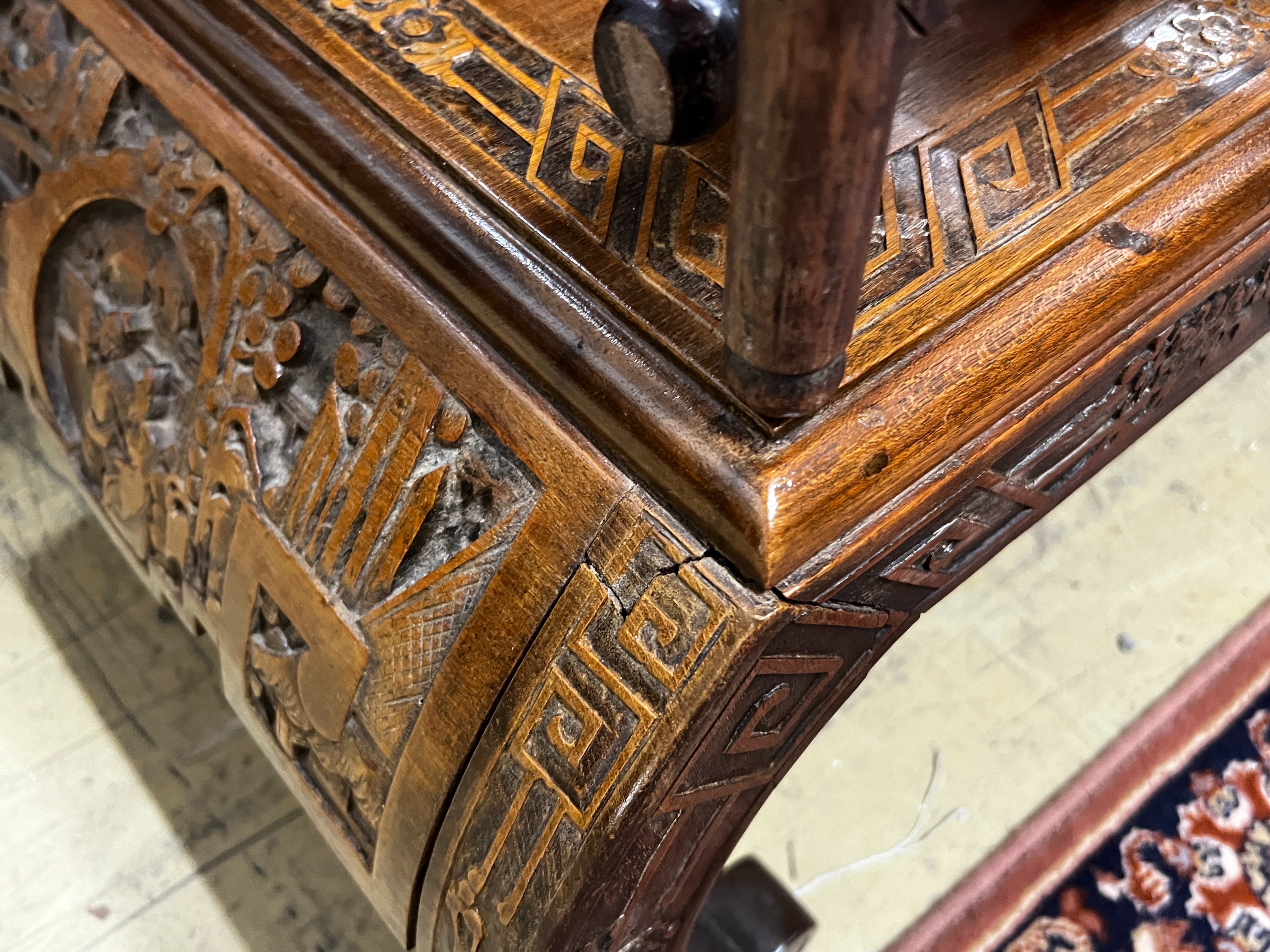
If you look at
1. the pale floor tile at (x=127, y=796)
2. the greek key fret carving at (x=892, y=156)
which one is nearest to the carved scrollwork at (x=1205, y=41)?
the greek key fret carving at (x=892, y=156)

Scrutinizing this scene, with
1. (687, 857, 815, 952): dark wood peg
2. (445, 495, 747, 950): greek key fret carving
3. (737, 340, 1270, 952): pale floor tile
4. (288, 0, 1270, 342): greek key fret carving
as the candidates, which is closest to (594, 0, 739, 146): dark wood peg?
(288, 0, 1270, 342): greek key fret carving

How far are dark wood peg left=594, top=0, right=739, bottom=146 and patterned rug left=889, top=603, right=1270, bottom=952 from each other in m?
0.75

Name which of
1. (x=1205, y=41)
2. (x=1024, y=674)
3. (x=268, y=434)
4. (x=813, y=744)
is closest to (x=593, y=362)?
(x=268, y=434)

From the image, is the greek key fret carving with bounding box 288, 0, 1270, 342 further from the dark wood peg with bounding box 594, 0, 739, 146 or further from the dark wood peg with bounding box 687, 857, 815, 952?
the dark wood peg with bounding box 687, 857, 815, 952

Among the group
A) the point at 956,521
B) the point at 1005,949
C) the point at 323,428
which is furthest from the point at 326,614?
the point at 1005,949

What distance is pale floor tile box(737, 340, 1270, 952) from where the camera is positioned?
40.5 inches

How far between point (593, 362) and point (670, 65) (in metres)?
0.14

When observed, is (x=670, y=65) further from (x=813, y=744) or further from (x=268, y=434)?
(x=813, y=744)

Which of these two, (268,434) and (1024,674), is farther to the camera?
(1024,674)

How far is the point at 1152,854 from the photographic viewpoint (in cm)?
104

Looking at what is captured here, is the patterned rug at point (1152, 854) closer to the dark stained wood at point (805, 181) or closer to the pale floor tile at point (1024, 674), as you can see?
the pale floor tile at point (1024, 674)

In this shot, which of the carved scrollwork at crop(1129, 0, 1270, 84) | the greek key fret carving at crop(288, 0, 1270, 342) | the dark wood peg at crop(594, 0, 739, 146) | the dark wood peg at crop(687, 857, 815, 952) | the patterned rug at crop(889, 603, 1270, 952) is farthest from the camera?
the patterned rug at crop(889, 603, 1270, 952)

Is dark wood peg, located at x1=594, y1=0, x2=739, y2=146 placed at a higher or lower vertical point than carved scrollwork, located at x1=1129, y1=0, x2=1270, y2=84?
lower

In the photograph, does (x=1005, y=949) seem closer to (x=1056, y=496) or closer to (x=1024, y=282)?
(x=1056, y=496)
